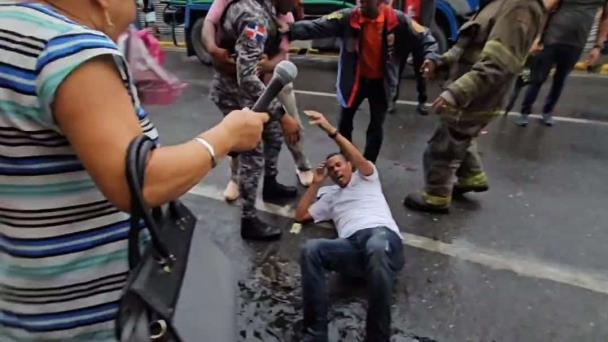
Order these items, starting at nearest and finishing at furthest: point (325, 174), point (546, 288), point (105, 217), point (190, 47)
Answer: point (105, 217) → point (546, 288) → point (325, 174) → point (190, 47)

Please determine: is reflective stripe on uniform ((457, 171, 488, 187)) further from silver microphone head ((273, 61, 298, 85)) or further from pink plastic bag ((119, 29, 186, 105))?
pink plastic bag ((119, 29, 186, 105))

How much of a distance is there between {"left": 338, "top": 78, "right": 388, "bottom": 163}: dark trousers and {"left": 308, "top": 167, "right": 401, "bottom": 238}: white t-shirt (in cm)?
114

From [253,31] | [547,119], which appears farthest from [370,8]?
[547,119]

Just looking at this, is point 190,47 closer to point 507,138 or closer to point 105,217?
point 507,138

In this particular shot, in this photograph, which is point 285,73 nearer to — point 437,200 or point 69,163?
point 69,163

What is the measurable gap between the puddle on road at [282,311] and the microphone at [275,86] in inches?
67.4

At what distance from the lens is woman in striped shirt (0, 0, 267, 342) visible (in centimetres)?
93

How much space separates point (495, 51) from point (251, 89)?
1.53 meters

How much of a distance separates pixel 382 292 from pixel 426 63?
1.90 metres

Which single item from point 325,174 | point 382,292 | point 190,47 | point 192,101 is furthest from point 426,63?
point 190,47

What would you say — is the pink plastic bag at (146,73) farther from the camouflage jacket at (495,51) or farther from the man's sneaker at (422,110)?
the man's sneaker at (422,110)

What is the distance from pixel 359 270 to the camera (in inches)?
115

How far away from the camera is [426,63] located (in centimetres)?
379

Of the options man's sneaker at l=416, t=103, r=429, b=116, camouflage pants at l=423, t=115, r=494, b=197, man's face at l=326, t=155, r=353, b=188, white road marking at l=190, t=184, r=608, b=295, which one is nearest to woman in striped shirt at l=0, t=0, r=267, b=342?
man's face at l=326, t=155, r=353, b=188
